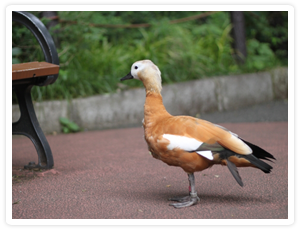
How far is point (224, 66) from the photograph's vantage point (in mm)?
7008

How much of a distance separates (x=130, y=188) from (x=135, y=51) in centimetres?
441

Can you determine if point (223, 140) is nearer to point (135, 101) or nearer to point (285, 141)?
point (285, 141)

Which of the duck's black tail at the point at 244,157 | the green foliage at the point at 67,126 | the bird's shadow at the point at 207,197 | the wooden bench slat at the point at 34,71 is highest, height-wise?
the wooden bench slat at the point at 34,71

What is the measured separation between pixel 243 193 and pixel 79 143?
97.9 inches

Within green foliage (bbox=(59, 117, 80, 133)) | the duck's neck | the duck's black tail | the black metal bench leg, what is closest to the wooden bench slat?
the black metal bench leg

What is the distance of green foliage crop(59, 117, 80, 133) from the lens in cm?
517

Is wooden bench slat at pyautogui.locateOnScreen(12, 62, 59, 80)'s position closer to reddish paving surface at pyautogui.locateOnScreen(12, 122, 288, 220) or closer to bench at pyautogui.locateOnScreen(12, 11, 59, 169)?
bench at pyautogui.locateOnScreen(12, 11, 59, 169)

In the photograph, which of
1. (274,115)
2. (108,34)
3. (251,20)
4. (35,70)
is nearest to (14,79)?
(35,70)

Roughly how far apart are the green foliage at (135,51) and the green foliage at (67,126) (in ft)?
1.20

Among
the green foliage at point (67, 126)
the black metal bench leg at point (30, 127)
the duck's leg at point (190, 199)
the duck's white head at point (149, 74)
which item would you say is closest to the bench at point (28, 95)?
the black metal bench leg at point (30, 127)

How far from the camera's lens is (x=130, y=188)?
280 centimetres

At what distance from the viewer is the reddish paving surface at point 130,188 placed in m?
2.26

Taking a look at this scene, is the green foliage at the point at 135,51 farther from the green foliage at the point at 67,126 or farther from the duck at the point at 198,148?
the duck at the point at 198,148

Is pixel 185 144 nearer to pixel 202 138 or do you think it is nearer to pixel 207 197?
pixel 202 138
